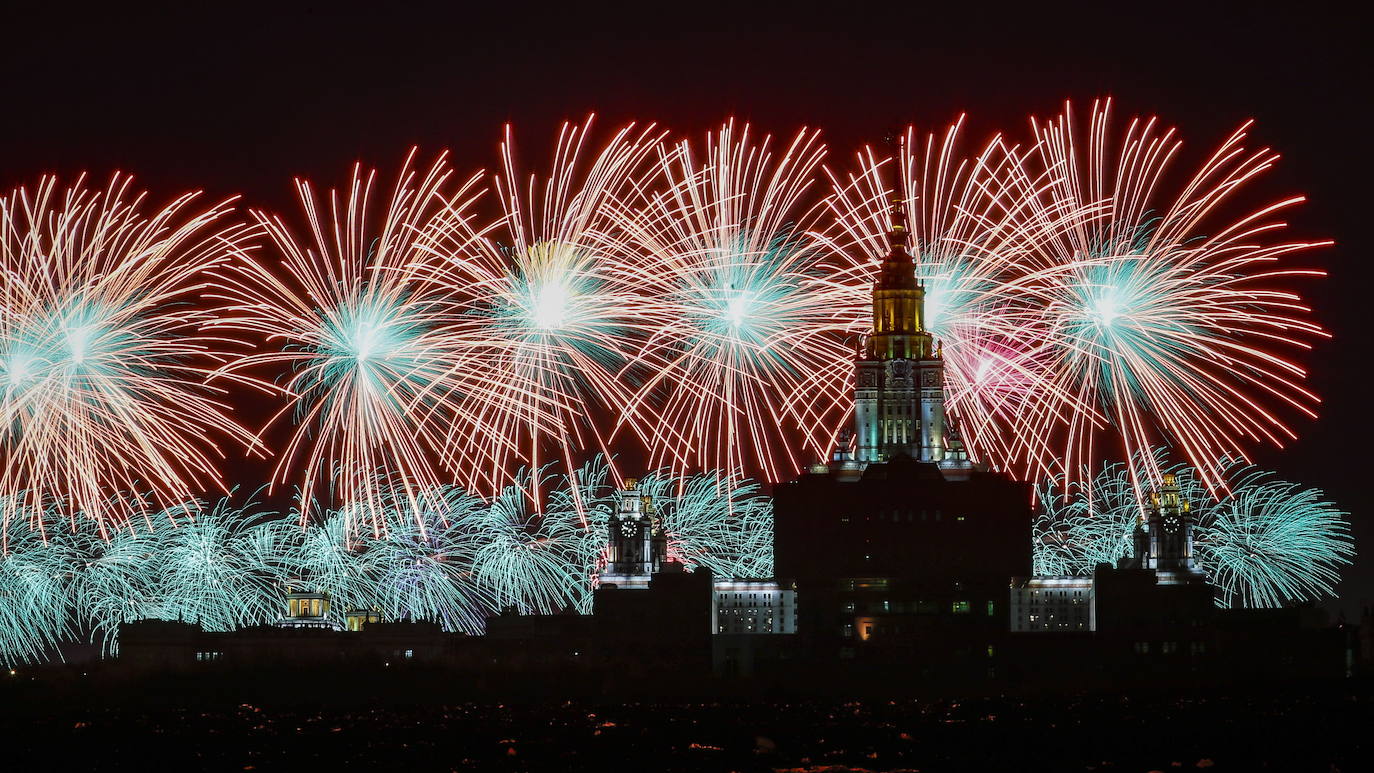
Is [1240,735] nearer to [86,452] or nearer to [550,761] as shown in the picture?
[550,761]

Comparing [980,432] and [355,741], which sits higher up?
[980,432]

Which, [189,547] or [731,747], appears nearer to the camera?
[731,747]

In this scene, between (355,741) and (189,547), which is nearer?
(355,741)

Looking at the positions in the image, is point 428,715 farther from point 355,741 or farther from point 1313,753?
point 1313,753

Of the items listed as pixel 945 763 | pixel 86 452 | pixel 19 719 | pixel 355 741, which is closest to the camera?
pixel 86 452

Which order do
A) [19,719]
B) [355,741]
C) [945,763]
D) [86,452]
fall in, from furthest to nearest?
[19,719]
[355,741]
[945,763]
[86,452]

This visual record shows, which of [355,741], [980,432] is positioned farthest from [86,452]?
[980,432]

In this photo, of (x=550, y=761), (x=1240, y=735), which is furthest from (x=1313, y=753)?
(x=550, y=761)
